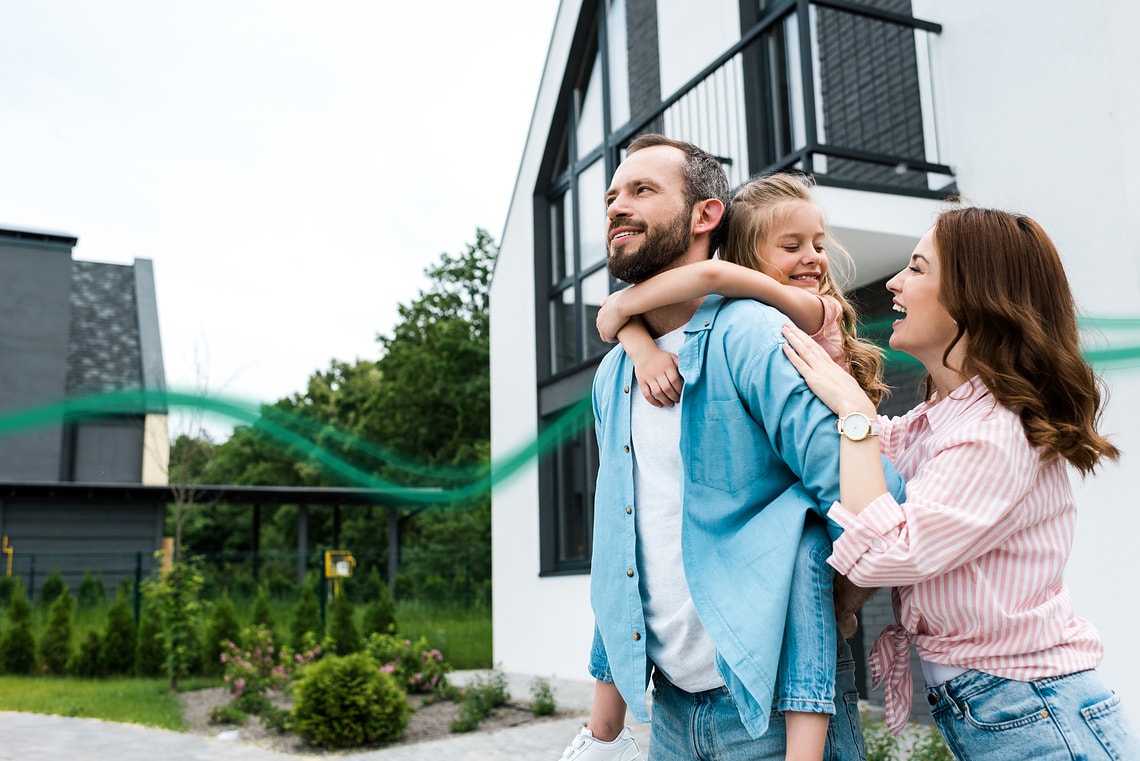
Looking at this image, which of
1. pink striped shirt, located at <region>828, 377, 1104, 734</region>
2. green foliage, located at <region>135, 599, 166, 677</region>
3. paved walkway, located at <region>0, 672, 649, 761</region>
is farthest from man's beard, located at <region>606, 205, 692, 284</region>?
green foliage, located at <region>135, 599, 166, 677</region>

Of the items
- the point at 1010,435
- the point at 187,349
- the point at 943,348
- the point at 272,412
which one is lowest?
the point at 1010,435

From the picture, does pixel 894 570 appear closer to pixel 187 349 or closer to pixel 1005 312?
pixel 1005 312

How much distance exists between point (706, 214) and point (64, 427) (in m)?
17.5

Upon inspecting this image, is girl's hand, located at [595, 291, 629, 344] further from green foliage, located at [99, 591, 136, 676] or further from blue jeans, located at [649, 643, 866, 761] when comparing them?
green foliage, located at [99, 591, 136, 676]

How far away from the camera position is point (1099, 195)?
177 inches

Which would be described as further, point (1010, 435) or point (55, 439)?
point (55, 439)

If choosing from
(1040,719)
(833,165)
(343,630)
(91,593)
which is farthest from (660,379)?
(91,593)

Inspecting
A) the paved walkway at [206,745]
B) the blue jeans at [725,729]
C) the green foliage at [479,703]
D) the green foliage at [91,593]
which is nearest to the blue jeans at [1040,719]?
the blue jeans at [725,729]

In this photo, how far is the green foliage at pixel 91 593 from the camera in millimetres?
13680

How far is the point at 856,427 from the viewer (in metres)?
1.26

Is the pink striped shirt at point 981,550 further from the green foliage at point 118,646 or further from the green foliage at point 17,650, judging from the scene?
the green foliage at point 17,650

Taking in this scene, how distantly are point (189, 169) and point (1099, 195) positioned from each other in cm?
1877

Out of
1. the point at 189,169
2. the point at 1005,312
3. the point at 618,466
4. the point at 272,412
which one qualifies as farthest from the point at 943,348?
the point at 272,412

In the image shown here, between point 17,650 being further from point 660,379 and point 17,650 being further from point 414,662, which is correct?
point 660,379
